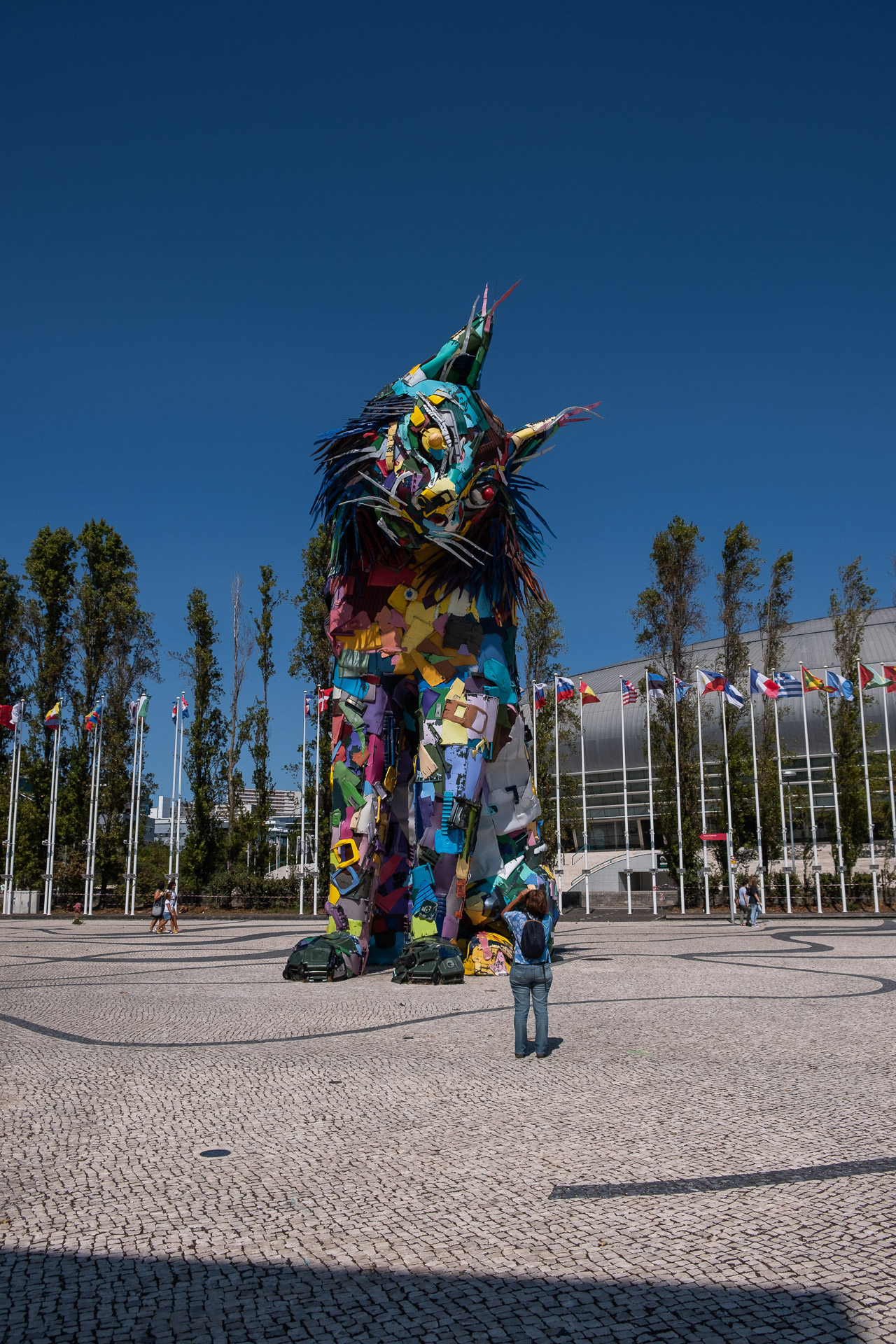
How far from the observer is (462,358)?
33.3 feet

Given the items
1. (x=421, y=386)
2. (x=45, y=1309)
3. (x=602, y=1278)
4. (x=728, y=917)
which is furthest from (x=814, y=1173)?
(x=728, y=917)

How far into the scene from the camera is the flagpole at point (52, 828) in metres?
28.8

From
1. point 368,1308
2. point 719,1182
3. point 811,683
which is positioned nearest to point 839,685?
point 811,683

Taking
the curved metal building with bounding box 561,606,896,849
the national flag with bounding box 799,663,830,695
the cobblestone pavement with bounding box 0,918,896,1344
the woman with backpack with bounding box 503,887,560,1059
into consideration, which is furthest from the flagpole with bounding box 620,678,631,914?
the woman with backpack with bounding box 503,887,560,1059

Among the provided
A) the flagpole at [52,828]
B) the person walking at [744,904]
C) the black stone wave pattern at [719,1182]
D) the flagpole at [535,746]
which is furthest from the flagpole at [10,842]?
the black stone wave pattern at [719,1182]

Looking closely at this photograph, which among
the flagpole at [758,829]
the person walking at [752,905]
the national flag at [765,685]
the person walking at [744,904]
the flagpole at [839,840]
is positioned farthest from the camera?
the flagpole at [839,840]

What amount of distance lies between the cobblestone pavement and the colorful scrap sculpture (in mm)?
2290

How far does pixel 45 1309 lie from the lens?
2725 mm

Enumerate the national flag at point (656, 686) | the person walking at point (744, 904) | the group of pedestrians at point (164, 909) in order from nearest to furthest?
1. the group of pedestrians at point (164, 909)
2. the person walking at point (744, 904)
3. the national flag at point (656, 686)

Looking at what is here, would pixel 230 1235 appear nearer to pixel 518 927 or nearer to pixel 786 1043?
pixel 518 927

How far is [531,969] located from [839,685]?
23432 millimetres

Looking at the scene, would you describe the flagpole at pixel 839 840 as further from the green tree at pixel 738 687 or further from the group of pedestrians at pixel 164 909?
the group of pedestrians at pixel 164 909

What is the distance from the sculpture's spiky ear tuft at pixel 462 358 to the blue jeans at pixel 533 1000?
6271 mm

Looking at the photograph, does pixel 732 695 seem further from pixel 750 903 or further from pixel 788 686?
pixel 750 903
